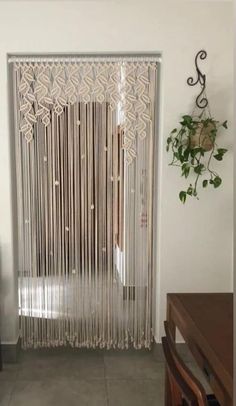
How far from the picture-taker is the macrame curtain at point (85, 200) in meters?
2.90

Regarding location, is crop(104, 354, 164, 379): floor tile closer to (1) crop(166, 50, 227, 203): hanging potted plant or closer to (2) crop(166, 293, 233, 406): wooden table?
(2) crop(166, 293, 233, 406): wooden table

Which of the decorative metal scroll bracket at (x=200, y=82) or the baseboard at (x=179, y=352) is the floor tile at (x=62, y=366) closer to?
the baseboard at (x=179, y=352)

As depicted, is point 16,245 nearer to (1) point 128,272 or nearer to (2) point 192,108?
(1) point 128,272

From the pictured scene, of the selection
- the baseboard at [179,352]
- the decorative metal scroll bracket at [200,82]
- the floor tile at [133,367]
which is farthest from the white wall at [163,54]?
the floor tile at [133,367]

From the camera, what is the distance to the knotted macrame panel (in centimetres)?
288

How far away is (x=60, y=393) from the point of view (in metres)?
2.70

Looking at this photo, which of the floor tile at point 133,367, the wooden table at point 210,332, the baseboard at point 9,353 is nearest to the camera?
the wooden table at point 210,332

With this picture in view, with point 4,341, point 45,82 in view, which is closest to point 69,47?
point 45,82

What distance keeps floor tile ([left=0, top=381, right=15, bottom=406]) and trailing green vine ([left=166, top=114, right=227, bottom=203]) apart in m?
1.78

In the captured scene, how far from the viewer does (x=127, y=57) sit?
2.92 meters

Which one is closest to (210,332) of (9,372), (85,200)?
(85,200)

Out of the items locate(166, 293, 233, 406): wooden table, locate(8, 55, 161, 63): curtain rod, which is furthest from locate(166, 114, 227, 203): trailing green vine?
locate(166, 293, 233, 406): wooden table

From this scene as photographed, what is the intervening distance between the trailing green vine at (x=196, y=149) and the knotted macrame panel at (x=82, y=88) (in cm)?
32

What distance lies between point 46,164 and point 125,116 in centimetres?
69
